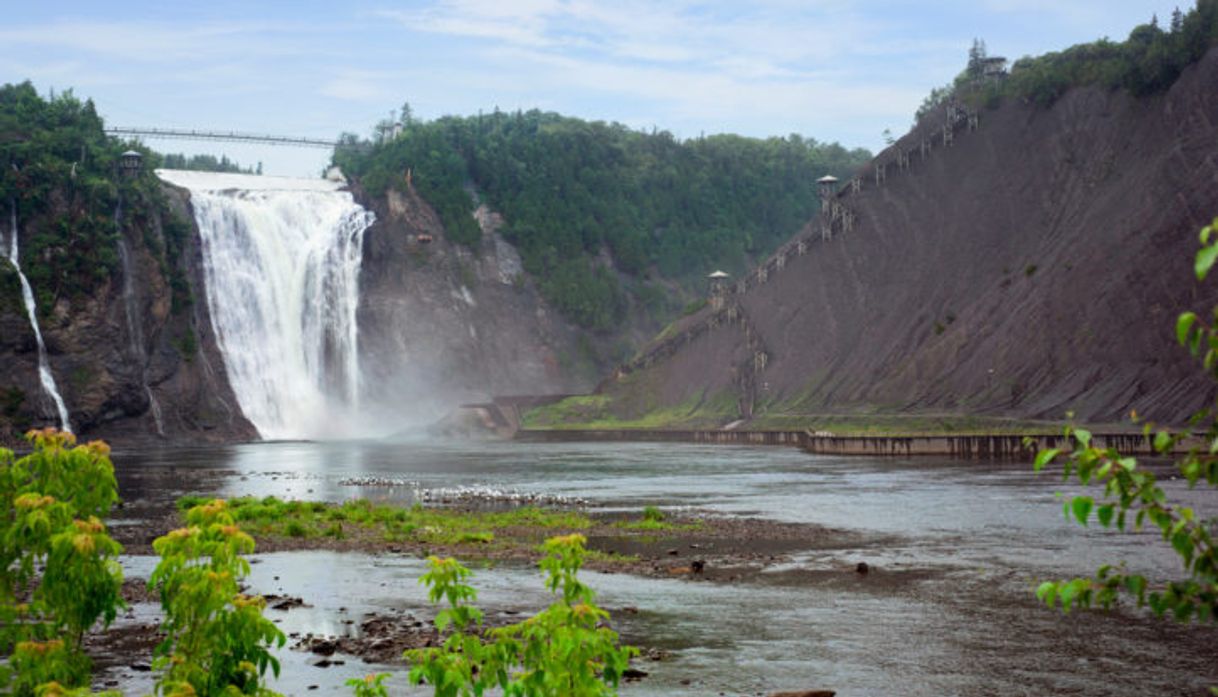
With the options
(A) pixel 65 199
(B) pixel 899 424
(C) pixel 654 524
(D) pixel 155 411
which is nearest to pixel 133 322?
(D) pixel 155 411

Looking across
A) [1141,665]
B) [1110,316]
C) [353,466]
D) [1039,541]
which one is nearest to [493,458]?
[353,466]

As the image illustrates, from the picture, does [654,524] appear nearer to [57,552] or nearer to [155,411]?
[57,552]

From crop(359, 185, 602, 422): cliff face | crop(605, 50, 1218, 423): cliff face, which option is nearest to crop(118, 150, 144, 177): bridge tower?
crop(359, 185, 602, 422): cliff face

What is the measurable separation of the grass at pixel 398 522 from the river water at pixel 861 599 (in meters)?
4.06

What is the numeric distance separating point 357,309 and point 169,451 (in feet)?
182

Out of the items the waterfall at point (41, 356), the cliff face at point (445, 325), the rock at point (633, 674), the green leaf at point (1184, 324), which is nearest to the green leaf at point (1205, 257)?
the green leaf at point (1184, 324)

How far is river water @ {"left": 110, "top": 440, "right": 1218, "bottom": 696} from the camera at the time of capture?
776 inches

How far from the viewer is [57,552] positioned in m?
10.4

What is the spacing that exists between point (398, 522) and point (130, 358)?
84.9 metres

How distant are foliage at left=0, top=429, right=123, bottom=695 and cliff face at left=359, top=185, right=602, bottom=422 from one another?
482 ft

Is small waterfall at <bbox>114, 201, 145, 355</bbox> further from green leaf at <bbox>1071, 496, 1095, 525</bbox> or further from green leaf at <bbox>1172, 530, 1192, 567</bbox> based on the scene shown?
green leaf at <bbox>1172, 530, 1192, 567</bbox>

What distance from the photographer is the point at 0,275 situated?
357 feet

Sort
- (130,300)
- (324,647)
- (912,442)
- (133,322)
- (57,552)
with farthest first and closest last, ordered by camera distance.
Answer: (130,300) → (133,322) → (912,442) → (324,647) → (57,552)

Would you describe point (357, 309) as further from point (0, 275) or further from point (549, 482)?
point (549, 482)
